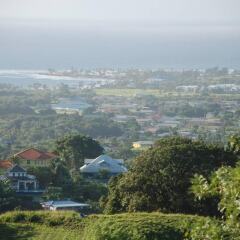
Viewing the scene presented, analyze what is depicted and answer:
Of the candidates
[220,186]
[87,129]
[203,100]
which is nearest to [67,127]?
[87,129]

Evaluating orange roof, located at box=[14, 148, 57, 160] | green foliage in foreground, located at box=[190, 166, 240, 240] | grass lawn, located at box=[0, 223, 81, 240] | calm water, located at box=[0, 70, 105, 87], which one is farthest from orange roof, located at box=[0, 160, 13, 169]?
calm water, located at box=[0, 70, 105, 87]

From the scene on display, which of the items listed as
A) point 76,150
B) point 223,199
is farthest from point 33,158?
point 223,199

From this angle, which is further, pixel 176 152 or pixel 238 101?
pixel 238 101

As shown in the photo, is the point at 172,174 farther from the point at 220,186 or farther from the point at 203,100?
the point at 203,100

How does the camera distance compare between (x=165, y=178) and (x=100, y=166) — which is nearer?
(x=165, y=178)

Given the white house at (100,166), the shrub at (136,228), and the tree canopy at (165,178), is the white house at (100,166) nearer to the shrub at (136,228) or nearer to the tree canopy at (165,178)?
the tree canopy at (165,178)

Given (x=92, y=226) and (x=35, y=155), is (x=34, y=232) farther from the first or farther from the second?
(x=35, y=155)
